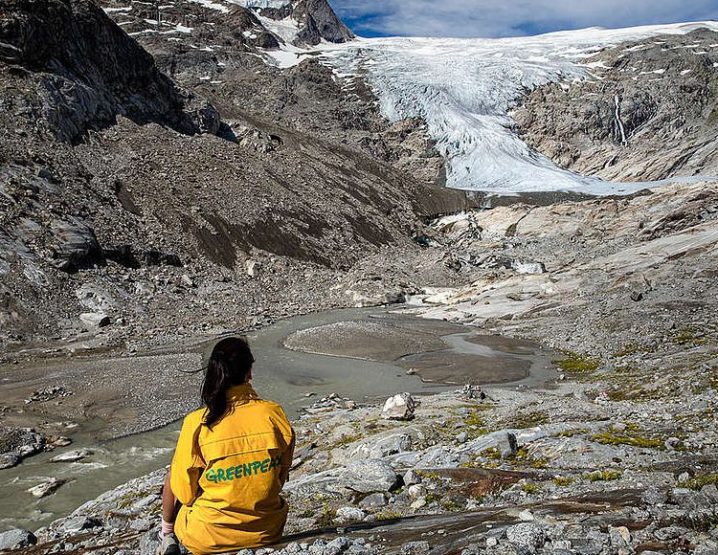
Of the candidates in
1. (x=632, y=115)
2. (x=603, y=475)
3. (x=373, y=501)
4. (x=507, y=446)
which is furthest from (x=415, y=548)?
(x=632, y=115)

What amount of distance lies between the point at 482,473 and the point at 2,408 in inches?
720

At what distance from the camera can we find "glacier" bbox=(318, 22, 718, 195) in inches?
4756

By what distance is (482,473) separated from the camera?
908 centimetres

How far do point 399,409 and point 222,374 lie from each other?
1306 centimetres

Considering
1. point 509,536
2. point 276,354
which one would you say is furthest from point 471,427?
point 276,354

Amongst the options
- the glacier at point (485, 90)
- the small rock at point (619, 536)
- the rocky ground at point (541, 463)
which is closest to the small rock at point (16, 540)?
the rocky ground at point (541, 463)

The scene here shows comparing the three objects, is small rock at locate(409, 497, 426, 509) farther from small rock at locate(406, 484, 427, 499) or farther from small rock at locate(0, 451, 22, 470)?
small rock at locate(0, 451, 22, 470)

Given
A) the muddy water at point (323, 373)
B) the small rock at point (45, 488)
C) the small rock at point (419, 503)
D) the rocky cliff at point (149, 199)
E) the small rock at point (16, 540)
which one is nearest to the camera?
the small rock at point (419, 503)

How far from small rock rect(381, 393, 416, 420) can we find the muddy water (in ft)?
15.7

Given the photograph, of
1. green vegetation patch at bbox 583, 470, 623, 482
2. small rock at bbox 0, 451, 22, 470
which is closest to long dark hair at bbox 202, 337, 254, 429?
green vegetation patch at bbox 583, 470, 623, 482

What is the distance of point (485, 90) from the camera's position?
15150cm

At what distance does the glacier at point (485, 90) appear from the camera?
396 ft

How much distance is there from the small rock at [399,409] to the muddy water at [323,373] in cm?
480

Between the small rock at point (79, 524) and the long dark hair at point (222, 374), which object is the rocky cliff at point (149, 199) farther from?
the long dark hair at point (222, 374)
